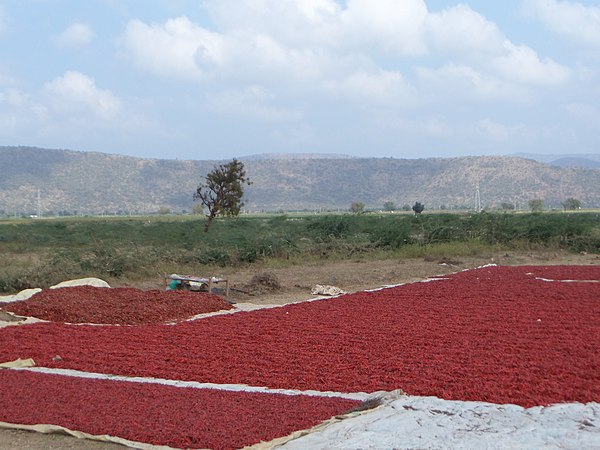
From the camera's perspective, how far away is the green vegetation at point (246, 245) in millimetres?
20641

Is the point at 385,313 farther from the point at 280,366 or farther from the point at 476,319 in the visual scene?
the point at 280,366

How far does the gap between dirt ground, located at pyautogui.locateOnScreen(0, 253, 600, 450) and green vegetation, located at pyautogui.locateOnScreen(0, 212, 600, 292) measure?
104 centimetres

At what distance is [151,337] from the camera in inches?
437

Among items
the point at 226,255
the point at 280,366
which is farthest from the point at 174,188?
the point at 280,366

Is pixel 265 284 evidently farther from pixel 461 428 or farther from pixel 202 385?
pixel 461 428

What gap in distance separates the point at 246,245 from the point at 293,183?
86.5 m

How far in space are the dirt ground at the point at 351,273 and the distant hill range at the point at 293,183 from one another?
69116 millimetres

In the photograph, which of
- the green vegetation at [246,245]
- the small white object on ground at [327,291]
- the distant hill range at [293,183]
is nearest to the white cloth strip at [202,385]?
the small white object on ground at [327,291]

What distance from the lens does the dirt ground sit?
57.6ft

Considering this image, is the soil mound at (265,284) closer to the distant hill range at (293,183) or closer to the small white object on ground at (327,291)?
the small white object on ground at (327,291)

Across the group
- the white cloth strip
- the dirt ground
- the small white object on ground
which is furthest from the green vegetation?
the white cloth strip

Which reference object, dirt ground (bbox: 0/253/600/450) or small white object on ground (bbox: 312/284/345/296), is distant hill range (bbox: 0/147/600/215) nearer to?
dirt ground (bbox: 0/253/600/450)

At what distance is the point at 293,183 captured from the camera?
4417 inches

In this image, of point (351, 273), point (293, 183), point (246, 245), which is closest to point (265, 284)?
point (351, 273)
